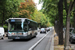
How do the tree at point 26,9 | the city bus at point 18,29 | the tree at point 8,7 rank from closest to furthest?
the city bus at point 18,29
the tree at point 8,7
the tree at point 26,9

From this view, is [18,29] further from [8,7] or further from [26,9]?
[26,9]

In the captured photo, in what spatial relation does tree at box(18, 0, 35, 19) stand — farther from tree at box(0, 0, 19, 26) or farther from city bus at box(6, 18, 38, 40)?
city bus at box(6, 18, 38, 40)

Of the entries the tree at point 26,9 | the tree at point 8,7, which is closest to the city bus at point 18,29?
the tree at point 8,7

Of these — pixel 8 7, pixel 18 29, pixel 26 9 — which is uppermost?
pixel 26 9

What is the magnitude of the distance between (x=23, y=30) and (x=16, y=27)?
0.98 metres

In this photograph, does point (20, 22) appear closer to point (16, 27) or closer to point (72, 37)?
point (16, 27)

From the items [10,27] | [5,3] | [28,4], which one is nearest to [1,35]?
[10,27]

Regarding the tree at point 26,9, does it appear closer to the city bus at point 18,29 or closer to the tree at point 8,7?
the tree at point 8,7

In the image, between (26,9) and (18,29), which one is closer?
(18,29)

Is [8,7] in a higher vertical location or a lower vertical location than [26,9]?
lower

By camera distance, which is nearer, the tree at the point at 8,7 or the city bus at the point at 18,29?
the city bus at the point at 18,29

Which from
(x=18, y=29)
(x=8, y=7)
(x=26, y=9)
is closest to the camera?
(x=18, y=29)

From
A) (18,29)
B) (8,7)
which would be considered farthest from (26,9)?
(18,29)

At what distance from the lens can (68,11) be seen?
25.9 feet
